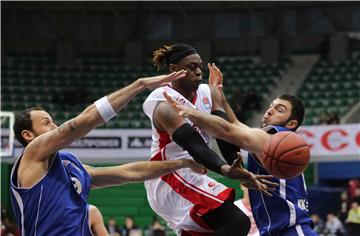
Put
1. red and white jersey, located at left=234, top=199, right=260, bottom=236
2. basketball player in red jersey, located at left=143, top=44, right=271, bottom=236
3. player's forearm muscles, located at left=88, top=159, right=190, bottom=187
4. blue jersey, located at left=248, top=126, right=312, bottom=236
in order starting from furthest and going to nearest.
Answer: red and white jersey, located at left=234, top=199, right=260, bottom=236
blue jersey, located at left=248, top=126, right=312, bottom=236
player's forearm muscles, located at left=88, top=159, right=190, bottom=187
basketball player in red jersey, located at left=143, top=44, right=271, bottom=236

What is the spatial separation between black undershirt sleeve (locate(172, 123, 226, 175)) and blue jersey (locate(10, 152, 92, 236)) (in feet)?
2.41

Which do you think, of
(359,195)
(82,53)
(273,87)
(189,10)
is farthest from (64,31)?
(359,195)

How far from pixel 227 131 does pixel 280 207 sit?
92 cm

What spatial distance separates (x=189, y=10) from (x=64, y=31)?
4.00 m

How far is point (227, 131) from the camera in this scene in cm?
539

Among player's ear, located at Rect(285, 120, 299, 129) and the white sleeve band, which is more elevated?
the white sleeve band

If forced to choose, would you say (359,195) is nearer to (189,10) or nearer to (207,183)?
(207,183)

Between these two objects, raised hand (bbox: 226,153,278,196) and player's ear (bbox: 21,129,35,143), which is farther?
player's ear (bbox: 21,129,35,143)

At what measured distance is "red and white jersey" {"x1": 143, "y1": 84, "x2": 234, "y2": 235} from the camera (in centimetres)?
564

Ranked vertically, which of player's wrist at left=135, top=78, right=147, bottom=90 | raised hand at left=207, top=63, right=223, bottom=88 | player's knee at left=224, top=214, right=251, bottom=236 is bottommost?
player's knee at left=224, top=214, right=251, bottom=236

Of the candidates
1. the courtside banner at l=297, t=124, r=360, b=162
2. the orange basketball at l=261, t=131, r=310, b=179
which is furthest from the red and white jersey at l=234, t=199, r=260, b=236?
the courtside banner at l=297, t=124, r=360, b=162

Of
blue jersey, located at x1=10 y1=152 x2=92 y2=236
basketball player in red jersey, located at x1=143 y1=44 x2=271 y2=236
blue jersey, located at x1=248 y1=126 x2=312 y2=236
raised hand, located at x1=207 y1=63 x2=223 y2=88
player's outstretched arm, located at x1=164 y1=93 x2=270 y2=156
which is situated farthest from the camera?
raised hand, located at x1=207 y1=63 x2=223 y2=88

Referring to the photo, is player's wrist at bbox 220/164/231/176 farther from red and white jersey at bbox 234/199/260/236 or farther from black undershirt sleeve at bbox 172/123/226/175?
red and white jersey at bbox 234/199/260/236

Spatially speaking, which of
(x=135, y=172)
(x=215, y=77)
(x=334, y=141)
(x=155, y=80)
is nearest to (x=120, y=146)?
(x=334, y=141)
